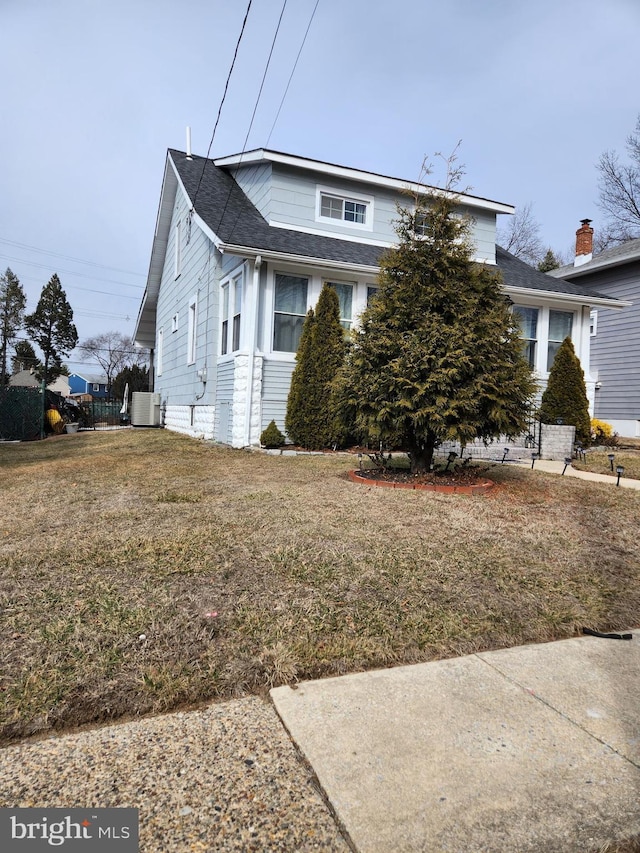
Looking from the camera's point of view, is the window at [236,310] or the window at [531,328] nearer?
the window at [236,310]

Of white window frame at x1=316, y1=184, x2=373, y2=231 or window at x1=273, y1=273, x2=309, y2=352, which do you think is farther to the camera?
white window frame at x1=316, y1=184, x2=373, y2=231

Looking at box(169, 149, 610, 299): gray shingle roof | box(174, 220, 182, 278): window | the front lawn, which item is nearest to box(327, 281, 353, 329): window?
box(169, 149, 610, 299): gray shingle roof

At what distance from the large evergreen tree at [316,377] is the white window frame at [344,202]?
3.19 meters

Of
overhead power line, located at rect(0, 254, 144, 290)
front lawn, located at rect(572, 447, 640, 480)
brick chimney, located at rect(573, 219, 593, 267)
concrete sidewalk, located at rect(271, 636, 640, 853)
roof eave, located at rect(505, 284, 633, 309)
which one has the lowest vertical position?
concrete sidewalk, located at rect(271, 636, 640, 853)

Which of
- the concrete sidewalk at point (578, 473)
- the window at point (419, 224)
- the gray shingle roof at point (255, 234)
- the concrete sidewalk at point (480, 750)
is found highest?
the gray shingle roof at point (255, 234)

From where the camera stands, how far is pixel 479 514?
4.54m

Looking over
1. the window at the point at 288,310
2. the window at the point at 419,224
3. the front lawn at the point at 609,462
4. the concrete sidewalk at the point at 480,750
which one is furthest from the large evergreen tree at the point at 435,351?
the window at the point at 288,310

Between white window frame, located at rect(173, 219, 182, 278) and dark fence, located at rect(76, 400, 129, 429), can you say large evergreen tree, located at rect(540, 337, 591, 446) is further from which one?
dark fence, located at rect(76, 400, 129, 429)

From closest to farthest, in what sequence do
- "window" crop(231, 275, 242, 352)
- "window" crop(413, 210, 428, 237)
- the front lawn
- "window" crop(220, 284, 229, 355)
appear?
"window" crop(413, 210, 428, 237), the front lawn, "window" crop(231, 275, 242, 352), "window" crop(220, 284, 229, 355)

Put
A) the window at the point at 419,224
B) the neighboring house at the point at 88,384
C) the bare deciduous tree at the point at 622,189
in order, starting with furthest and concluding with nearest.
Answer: the neighboring house at the point at 88,384 → the bare deciduous tree at the point at 622,189 → the window at the point at 419,224

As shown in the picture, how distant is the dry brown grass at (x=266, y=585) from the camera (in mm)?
1973

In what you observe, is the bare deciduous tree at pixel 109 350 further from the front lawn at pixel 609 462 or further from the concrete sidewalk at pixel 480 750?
the concrete sidewalk at pixel 480 750

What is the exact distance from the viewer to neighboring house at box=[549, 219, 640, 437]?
14.9m

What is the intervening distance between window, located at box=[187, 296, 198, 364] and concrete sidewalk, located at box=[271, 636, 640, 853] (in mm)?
11628
